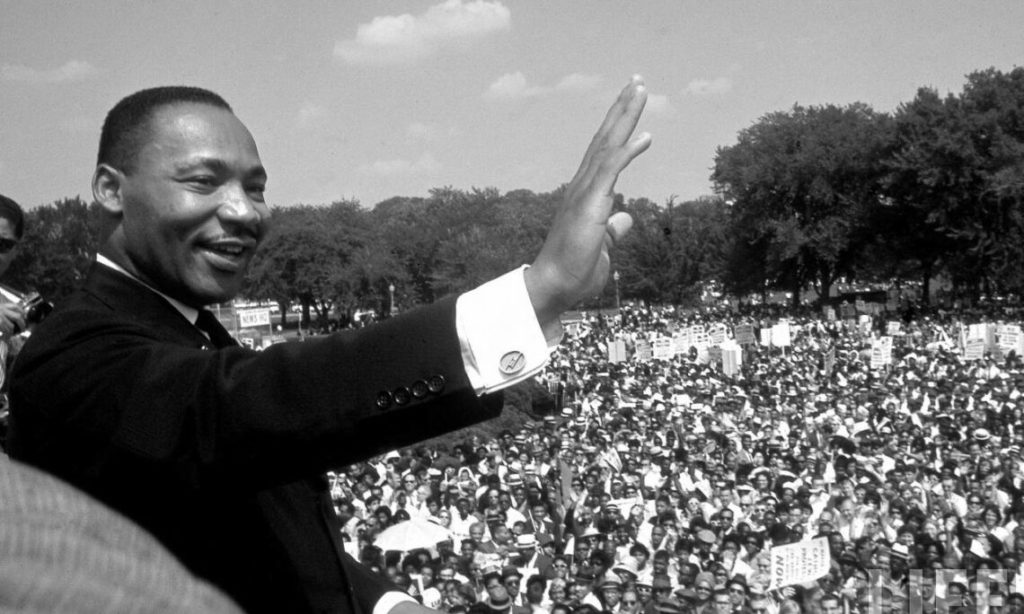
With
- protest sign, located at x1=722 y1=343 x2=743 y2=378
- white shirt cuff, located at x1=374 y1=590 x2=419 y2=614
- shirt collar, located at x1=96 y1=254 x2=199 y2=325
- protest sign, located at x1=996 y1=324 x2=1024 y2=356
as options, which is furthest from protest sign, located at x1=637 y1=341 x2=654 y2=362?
shirt collar, located at x1=96 y1=254 x2=199 y2=325

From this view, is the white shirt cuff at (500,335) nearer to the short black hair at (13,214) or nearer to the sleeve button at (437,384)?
the sleeve button at (437,384)

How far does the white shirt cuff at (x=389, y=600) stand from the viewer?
168 cm

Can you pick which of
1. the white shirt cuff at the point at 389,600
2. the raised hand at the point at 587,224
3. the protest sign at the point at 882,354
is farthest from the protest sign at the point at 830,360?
the raised hand at the point at 587,224

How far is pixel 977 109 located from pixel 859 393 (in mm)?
29318

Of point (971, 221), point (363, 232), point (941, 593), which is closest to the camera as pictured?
point (941, 593)

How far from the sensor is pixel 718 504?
9.58 m

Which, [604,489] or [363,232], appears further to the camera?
[363,232]

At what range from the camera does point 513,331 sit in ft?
3.48

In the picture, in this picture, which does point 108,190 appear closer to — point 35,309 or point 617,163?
point 617,163

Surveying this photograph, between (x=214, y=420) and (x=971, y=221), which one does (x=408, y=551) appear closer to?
(x=214, y=420)

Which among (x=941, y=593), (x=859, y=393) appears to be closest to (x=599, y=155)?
(x=941, y=593)

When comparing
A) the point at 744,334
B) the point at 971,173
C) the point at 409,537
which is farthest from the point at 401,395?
the point at 971,173

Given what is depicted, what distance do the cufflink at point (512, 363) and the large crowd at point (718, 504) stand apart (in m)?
5.21

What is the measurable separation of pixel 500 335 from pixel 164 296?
0.56 m
